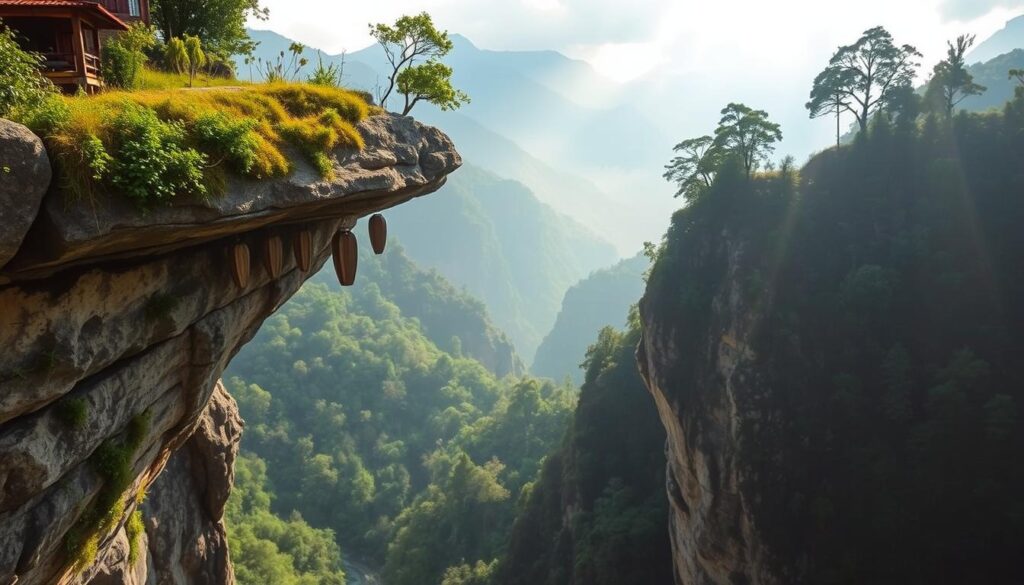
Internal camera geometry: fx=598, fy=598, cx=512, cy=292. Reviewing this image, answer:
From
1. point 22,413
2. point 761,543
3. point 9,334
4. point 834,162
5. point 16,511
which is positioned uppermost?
point 834,162

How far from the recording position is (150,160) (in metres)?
7.19

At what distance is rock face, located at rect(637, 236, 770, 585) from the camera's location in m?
25.7

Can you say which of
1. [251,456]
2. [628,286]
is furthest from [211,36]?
[628,286]

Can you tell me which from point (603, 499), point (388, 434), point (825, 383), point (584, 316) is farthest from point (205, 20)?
point (584, 316)

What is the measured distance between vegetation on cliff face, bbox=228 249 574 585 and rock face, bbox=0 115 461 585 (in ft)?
138

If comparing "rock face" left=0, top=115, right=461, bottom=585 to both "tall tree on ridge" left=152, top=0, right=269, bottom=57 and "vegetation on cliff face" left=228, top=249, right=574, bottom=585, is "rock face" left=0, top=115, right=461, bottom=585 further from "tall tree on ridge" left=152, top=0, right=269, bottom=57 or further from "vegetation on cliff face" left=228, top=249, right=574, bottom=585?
"vegetation on cliff face" left=228, top=249, right=574, bottom=585

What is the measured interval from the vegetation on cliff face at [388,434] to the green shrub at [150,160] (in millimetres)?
46419

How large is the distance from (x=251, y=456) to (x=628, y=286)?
4963 inches

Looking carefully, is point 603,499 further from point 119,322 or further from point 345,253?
point 119,322

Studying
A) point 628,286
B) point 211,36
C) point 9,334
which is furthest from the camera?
Result: point 628,286

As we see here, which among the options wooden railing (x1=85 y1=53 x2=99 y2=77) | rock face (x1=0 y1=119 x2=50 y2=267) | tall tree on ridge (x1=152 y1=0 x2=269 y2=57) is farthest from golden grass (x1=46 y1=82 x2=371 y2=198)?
tall tree on ridge (x1=152 y1=0 x2=269 y2=57)

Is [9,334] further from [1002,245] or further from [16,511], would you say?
[1002,245]

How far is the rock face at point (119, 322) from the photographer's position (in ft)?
22.5

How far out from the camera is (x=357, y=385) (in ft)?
333
